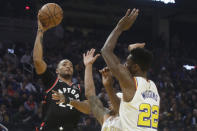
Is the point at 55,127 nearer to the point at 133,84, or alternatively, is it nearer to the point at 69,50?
the point at 133,84

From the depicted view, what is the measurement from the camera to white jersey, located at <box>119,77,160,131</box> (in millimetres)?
3002

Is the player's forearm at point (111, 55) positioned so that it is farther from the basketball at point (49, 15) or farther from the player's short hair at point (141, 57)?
the basketball at point (49, 15)

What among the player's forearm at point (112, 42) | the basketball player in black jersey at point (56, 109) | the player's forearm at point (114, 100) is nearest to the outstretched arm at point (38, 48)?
the basketball player in black jersey at point (56, 109)

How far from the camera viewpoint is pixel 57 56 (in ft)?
47.9

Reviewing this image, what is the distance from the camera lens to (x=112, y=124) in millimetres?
3383

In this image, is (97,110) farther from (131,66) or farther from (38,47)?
(38,47)

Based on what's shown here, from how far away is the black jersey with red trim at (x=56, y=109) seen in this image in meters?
4.85

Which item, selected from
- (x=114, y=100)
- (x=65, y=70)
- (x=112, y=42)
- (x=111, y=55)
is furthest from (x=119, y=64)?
(x=65, y=70)

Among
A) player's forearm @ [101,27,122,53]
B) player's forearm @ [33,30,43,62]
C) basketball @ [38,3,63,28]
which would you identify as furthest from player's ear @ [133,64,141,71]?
basketball @ [38,3,63,28]

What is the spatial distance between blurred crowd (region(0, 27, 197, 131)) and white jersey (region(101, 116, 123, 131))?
482cm

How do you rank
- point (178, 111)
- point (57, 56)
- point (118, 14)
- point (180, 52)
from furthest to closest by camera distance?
point (118, 14)
point (180, 52)
point (57, 56)
point (178, 111)

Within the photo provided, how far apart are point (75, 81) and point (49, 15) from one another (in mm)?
7755

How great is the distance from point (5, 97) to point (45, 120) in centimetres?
571

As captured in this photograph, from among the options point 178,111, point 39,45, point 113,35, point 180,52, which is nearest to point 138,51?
point 113,35
